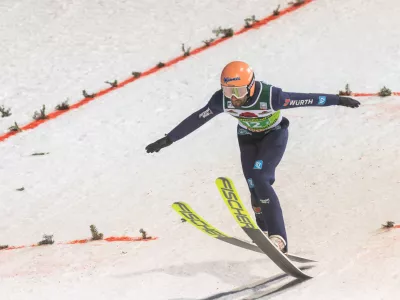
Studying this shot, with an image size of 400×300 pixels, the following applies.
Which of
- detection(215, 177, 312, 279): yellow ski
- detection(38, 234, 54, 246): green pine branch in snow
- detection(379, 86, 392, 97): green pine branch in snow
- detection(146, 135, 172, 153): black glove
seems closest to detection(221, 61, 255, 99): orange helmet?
detection(146, 135, 172, 153): black glove

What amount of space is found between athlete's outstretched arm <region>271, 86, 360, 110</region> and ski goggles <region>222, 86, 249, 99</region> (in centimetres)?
33

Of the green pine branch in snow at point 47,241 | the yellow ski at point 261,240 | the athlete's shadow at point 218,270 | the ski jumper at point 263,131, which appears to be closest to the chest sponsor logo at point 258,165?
the ski jumper at point 263,131

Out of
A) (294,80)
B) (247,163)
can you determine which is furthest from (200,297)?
(294,80)

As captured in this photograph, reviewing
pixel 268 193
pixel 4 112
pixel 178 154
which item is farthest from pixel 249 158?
pixel 4 112

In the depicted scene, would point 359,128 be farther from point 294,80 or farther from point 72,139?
point 72,139

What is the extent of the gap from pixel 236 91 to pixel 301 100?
668 mm

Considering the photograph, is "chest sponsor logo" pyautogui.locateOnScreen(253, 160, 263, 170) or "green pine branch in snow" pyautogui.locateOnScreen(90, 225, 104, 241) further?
"green pine branch in snow" pyautogui.locateOnScreen(90, 225, 104, 241)

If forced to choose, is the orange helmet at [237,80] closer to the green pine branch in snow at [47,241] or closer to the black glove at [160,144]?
the black glove at [160,144]

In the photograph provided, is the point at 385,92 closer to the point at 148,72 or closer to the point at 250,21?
the point at 250,21

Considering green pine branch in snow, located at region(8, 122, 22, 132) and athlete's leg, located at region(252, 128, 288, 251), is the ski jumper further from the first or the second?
green pine branch in snow, located at region(8, 122, 22, 132)

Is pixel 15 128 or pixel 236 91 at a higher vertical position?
pixel 15 128

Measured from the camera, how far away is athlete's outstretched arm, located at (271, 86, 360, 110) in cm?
677

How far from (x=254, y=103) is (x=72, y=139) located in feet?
18.0

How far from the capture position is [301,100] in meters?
6.80
